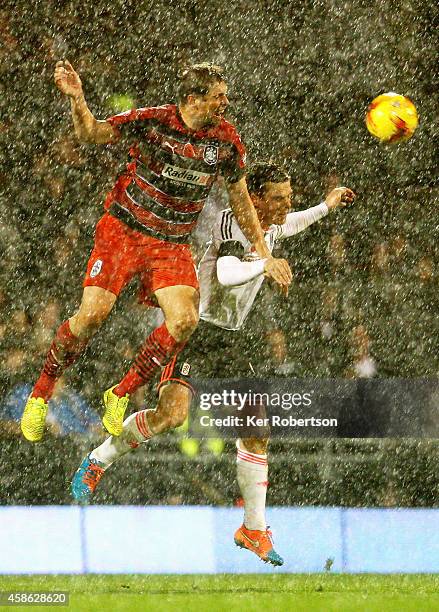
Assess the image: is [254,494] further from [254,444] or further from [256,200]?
[256,200]

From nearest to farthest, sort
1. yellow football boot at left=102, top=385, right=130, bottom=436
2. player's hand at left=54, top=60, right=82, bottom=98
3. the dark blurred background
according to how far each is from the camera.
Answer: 1. player's hand at left=54, top=60, right=82, bottom=98
2. yellow football boot at left=102, top=385, right=130, bottom=436
3. the dark blurred background

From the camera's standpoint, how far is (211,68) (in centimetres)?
585

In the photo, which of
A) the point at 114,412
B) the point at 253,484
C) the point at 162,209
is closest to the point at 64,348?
the point at 114,412

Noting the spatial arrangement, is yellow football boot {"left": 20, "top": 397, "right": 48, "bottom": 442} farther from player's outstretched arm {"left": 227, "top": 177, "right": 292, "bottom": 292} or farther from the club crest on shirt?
the club crest on shirt

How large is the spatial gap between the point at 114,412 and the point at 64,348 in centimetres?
40

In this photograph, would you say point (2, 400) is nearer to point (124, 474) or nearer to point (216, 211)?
point (124, 474)

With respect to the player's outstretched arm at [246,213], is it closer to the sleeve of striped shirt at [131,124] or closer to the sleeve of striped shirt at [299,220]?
the sleeve of striped shirt at [299,220]

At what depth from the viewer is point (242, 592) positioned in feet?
19.3

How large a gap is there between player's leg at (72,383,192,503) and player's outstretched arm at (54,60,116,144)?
1.26 metres

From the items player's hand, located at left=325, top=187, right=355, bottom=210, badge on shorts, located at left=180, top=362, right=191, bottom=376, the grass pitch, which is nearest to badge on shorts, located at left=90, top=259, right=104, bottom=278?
badge on shorts, located at left=180, top=362, right=191, bottom=376

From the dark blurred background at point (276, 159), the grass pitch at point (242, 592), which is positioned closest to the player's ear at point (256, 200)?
the dark blurred background at point (276, 159)

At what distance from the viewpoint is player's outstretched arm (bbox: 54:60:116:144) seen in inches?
218

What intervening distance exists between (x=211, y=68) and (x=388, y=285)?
5.60 ft

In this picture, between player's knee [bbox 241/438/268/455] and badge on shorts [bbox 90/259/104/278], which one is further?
player's knee [bbox 241/438/268/455]
